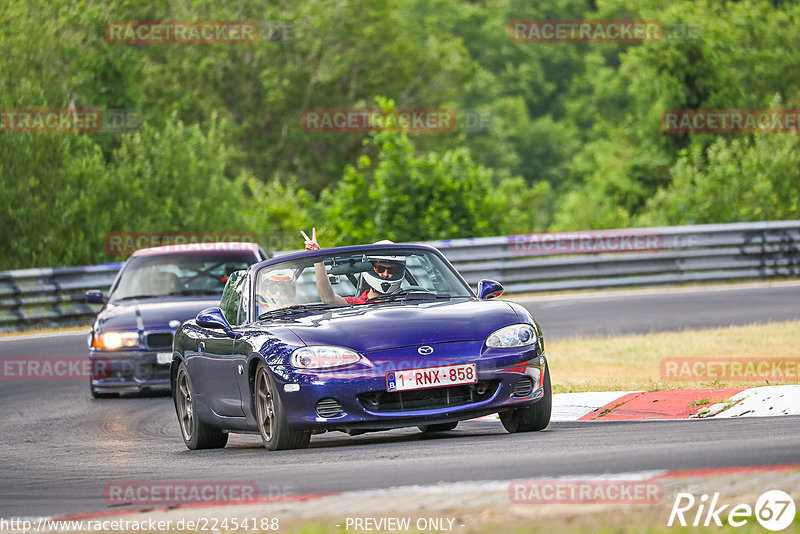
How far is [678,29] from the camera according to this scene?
44.2m

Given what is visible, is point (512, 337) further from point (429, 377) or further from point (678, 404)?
point (678, 404)

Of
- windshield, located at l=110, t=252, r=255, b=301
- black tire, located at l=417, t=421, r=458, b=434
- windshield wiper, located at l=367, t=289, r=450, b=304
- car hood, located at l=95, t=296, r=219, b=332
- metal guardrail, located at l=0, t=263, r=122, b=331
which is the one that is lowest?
metal guardrail, located at l=0, t=263, r=122, b=331

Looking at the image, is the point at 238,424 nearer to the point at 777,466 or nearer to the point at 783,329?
the point at 777,466

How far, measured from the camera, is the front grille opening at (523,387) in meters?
9.31

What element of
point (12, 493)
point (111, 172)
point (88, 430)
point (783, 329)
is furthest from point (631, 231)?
point (12, 493)

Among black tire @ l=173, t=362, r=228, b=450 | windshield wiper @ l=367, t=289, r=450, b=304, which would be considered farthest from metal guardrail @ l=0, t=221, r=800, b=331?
windshield wiper @ l=367, t=289, r=450, b=304

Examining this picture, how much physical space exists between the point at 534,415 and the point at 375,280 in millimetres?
1588

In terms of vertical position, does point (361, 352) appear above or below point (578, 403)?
above

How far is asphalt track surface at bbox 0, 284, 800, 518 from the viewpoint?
715 centimetres

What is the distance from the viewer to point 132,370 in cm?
1524

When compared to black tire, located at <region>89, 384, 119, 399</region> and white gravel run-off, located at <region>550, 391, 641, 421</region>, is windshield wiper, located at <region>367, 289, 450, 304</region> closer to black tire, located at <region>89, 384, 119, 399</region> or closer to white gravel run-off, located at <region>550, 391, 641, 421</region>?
white gravel run-off, located at <region>550, 391, 641, 421</region>

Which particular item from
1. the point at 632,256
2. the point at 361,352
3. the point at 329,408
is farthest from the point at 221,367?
the point at 632,256

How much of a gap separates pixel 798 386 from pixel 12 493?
5.52m

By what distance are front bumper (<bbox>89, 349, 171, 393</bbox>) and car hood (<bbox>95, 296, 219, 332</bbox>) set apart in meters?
0.28
